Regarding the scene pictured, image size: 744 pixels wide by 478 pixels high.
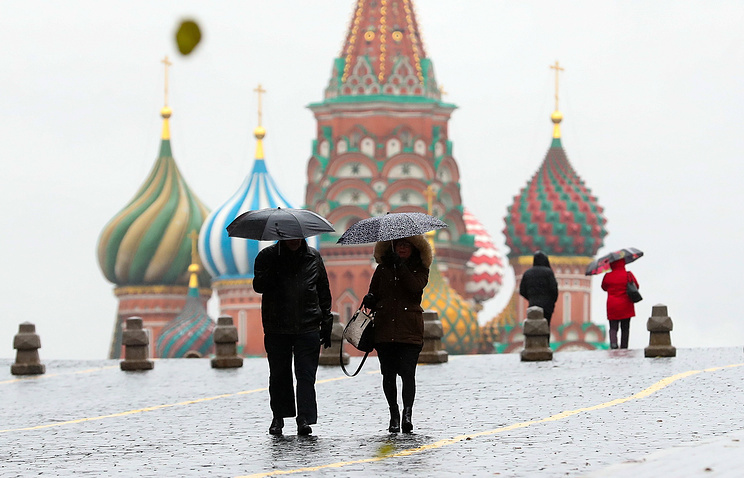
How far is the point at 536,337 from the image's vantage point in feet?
84.7

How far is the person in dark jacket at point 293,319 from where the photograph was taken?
1477 centimetres

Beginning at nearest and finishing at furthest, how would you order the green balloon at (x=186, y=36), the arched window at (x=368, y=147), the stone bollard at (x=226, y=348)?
the green balloon at (x=186, y=36)
the stone bollard at (x=226, y=348)
the arched window at (x=368, y=147)

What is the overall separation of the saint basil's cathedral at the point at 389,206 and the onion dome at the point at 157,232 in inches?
57.8

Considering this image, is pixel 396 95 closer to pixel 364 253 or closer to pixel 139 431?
pixel 364 253

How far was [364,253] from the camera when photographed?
92312 mm

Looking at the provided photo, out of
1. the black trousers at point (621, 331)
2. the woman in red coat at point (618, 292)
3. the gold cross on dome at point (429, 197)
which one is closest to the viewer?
the woman in red coat at point (618, 292)

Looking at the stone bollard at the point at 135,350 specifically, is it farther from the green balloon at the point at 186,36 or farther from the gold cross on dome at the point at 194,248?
the gold cross on dome at the point at 194,248

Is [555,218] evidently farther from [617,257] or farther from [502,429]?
[502,429]

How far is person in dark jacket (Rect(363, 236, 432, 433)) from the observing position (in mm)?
14727

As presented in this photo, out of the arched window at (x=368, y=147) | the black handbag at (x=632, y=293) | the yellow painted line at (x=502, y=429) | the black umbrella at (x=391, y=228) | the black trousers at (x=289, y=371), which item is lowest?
the yellow painted line at (x=502, y=429)

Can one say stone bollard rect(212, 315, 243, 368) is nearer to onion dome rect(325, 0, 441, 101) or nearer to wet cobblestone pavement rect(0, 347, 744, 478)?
wet cobblestone pavement rect(0, 347, 744, 478)

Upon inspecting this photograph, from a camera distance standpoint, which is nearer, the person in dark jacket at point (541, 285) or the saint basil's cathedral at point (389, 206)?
the person in dark jacket at point (541, 285)

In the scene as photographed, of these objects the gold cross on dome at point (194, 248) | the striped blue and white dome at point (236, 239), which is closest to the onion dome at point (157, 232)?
the gold cross on dome at point (194, 248)

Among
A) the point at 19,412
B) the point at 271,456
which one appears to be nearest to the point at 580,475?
the point at 271,456
